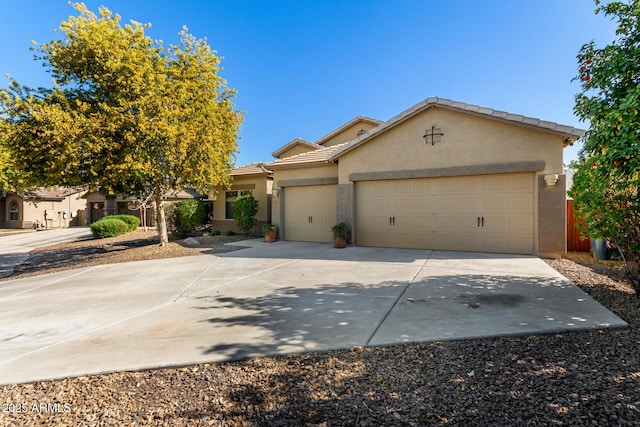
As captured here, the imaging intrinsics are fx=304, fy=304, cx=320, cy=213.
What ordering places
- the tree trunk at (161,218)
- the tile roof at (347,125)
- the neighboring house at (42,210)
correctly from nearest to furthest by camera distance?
the tree trunk at (161,218)
the tile roof at (347,125)
the neighboring house at (42,210)

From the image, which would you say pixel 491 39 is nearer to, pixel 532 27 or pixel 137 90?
pixel 532 27

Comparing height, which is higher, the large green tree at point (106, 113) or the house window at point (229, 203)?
the large green tree at point (106, 113)

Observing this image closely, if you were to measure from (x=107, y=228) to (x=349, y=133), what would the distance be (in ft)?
52.9

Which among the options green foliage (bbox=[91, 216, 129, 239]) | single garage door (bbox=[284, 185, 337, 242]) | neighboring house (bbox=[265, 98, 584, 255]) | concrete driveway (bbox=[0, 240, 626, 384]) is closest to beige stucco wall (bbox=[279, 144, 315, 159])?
single garage door (bbox=[284, 185, 337, 242])

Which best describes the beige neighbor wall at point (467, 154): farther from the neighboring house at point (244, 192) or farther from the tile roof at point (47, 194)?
the tile roof at point (47, 194)

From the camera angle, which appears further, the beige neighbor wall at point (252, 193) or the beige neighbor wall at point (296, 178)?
the beige neighbor wall at point (252, 193)

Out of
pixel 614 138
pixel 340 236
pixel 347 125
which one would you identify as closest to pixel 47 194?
pixel 347 125

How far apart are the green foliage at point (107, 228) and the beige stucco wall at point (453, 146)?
1489 centimetres

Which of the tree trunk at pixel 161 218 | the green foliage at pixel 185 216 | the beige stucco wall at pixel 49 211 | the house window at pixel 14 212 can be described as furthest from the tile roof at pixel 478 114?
the house window at pixel 14 212

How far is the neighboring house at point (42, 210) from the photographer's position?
1098 inches

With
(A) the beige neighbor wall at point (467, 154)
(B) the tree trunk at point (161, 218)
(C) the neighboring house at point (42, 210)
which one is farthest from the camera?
(C) the neighboring house at point (42, 210)

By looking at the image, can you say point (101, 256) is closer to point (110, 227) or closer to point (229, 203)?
point (229, 203)

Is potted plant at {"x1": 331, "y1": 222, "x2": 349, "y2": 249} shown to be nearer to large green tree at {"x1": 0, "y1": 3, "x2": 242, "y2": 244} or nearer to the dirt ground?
the dirt ground

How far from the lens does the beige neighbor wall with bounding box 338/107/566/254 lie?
9078mm
